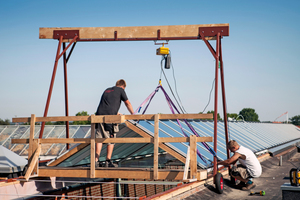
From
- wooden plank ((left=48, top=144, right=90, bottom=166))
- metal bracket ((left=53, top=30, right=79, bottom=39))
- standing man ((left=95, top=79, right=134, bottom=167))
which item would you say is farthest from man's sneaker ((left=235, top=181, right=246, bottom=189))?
metal bracket ((left=53, top=30, right=79, bottom=39))

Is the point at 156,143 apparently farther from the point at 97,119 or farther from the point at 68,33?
the point at 68,33

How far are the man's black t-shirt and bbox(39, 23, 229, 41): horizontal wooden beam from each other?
1.67m

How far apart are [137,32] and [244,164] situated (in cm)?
422

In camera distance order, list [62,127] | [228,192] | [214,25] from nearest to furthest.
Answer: [228,192] → [214,25] → [62,127]

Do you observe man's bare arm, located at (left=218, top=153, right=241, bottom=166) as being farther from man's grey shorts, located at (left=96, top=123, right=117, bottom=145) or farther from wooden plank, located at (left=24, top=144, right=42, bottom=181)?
wooden plank, located at (left=24, top=144, right=42, bottom=181)

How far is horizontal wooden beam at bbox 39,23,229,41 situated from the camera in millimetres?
8625

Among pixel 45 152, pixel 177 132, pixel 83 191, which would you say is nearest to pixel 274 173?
pixel 177 132

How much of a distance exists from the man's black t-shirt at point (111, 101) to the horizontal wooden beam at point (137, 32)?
65.9 inches

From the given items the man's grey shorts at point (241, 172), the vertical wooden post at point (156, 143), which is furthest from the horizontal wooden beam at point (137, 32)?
the man's grey shorts at point (241, 172)

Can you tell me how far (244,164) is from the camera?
8164 mm

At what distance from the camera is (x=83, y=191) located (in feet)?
37.4

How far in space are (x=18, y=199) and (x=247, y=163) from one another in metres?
5.47

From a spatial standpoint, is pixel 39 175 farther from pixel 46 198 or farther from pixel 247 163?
pixel 247 163

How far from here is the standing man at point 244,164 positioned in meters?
7.93
